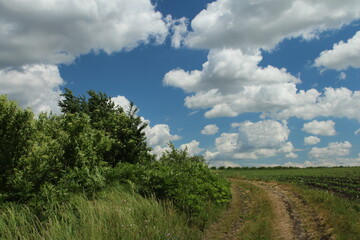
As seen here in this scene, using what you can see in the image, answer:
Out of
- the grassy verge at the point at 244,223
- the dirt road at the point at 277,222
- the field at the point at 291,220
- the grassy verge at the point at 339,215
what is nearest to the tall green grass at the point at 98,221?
the grassy verge at the point at 244,223

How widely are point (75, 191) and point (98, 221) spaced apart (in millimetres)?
2286

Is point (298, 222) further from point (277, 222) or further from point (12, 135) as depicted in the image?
point (12, 135)

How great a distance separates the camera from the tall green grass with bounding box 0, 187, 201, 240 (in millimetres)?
8258

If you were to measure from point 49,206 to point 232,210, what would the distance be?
34.4ft

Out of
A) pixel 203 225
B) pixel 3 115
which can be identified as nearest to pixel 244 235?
pixel 203 225

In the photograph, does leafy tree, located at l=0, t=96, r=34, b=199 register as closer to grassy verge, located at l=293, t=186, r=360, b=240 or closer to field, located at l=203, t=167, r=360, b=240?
field, located at l=203, t=167, r=360, b=240

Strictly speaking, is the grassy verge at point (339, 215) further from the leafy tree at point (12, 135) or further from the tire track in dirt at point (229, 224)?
the leafy tree at point (12, 135)

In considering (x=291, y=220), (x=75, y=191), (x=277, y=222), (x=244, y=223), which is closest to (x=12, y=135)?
(x=75, y=191)

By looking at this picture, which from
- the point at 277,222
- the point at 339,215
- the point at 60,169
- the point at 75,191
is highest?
the point at 60,169

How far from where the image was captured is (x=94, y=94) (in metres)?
26.5

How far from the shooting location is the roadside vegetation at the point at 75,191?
8812 millimetres

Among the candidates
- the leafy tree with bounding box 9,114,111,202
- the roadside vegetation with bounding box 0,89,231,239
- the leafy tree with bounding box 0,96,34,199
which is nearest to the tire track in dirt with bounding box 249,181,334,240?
the roadside vegetation with bounding box 0,89,231,239

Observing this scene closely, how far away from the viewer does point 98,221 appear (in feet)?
29.1

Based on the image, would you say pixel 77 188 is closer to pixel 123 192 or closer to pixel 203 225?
pixel 123 192
